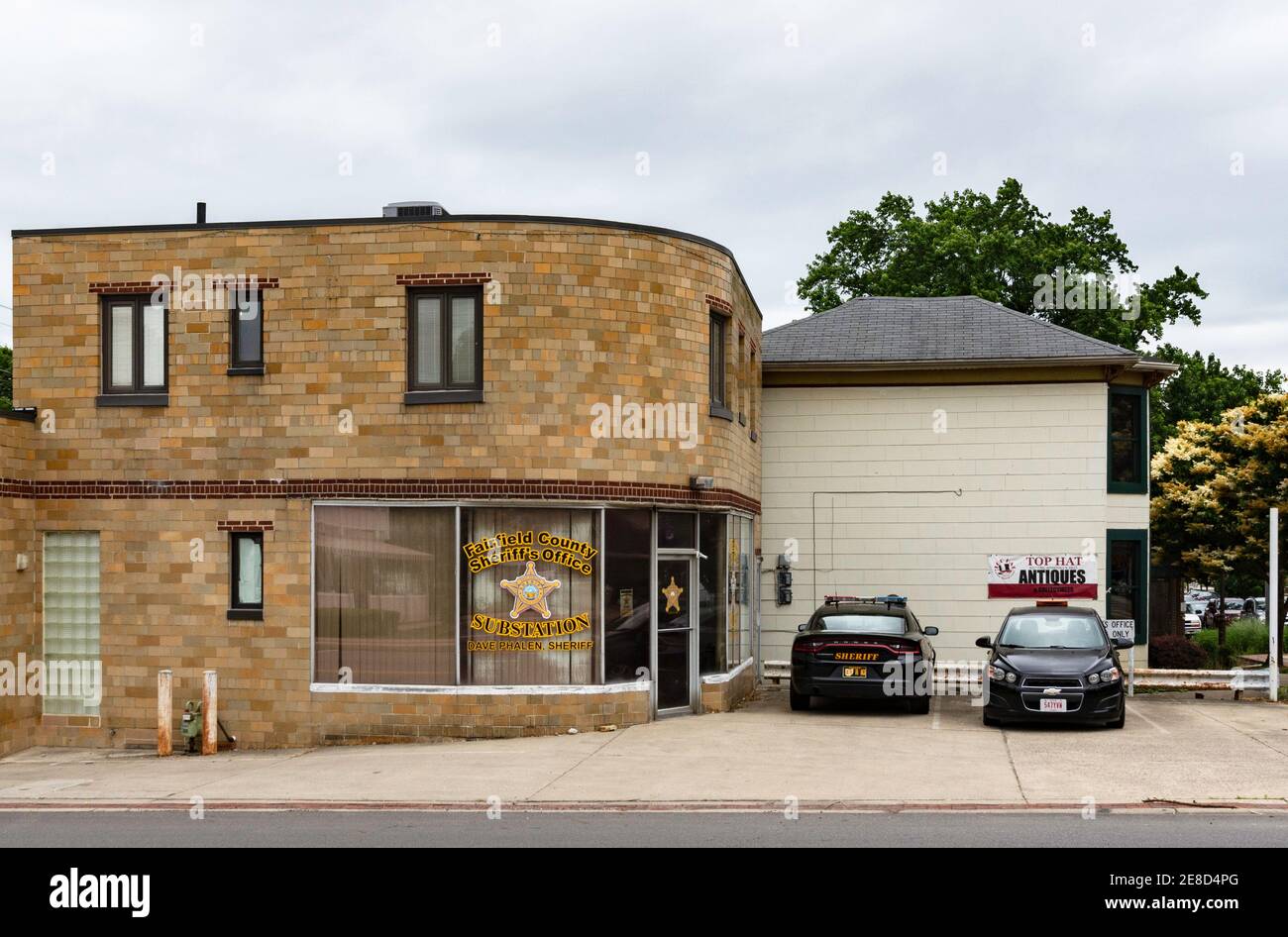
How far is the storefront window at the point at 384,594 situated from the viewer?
17.0m

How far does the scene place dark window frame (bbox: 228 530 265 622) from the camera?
17500 mm

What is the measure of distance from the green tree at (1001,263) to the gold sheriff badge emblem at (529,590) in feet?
99.9

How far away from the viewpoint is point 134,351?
18.0 meters

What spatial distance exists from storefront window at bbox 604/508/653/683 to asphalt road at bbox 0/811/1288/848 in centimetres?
527

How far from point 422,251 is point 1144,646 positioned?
14.3 metres

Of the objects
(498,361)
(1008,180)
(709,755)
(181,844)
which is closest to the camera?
(181,844)

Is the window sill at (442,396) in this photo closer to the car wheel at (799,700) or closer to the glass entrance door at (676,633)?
the glass entrance door at (676,633)

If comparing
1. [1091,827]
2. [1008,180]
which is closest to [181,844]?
[1091,827]

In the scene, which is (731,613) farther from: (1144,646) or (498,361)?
(1144,646)

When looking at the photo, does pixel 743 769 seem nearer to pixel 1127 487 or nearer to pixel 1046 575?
pixel 1046 575

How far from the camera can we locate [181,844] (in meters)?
10.7

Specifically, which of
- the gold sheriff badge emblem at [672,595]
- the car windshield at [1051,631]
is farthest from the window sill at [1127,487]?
the gold sheriff badge emblem at [672,595]

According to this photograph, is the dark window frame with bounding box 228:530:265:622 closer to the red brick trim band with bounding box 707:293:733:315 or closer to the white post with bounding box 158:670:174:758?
the white post with bounding box 158:670:174:758

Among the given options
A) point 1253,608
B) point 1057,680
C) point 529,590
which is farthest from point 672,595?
point 1253,608
